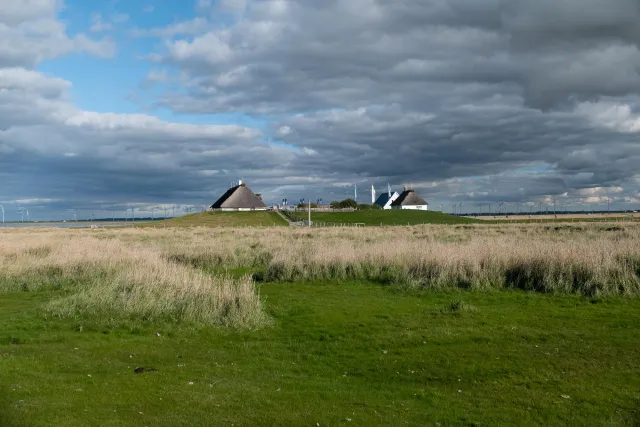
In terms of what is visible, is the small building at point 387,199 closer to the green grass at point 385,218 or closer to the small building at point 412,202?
the small building at point 412,202

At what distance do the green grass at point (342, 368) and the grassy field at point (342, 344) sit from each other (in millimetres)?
42

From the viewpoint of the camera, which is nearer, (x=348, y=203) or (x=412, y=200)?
(x=348, y=203)

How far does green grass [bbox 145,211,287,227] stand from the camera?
91000mm

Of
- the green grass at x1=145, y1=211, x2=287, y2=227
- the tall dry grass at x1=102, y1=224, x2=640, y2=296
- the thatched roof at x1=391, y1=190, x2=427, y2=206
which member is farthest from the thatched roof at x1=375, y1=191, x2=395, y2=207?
the tall dry grass at x1=102, y1=224, x2=640, y2=296

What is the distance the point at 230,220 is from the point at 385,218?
27.5 meters

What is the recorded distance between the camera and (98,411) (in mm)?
7379

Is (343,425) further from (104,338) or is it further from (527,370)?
(104,338)

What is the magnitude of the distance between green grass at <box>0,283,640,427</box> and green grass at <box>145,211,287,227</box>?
74895 mm

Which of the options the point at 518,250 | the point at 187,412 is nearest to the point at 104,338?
the point at 187,412

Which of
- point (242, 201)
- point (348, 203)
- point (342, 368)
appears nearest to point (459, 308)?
point (342, 368)

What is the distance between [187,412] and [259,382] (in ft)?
5.60

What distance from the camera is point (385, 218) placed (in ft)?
326

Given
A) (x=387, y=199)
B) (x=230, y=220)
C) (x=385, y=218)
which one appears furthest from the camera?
(x=387, y=199)

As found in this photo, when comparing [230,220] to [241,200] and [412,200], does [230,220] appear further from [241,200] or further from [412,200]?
[412,200]
